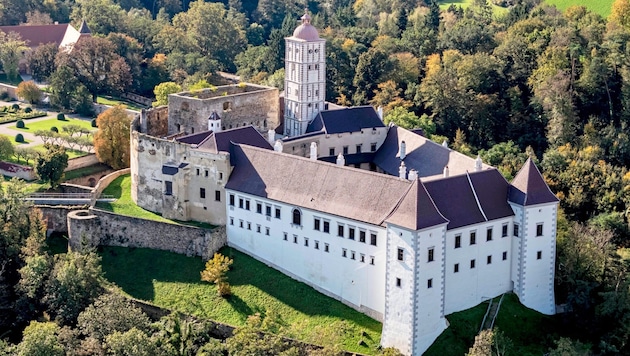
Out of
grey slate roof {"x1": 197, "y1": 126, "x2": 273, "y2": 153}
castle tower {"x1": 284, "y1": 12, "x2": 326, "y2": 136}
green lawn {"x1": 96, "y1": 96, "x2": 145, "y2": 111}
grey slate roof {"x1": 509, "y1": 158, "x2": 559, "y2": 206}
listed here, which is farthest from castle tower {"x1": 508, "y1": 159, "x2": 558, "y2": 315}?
green lawn {"x1": 96, "y1": 96, "x2": 145, "y2": 111}

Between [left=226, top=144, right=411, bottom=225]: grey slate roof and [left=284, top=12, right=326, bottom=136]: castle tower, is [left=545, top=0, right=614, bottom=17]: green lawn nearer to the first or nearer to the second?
[left=284, top=12, right=326, bottom=136]: castle tower

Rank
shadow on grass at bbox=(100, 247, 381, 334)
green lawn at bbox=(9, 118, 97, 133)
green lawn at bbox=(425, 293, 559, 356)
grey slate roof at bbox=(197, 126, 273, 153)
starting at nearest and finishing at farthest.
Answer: green lawn at bbox=(425, 293, 559, 356) → shadow on grass at bbox=(100, 247, 381, 334) → grey slate roof at bbox=(197, 126, 273, 153) → green lawn at bbox=(9, 118, 97, 133)

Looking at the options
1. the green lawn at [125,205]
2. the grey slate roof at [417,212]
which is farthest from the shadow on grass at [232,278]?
the grey slate roof at [417,212]

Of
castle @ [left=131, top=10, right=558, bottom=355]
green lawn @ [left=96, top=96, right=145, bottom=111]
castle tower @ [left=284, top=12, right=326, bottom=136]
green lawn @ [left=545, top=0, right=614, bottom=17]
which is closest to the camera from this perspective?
castle @ [left=131, top=10, right=558, bottom=355]

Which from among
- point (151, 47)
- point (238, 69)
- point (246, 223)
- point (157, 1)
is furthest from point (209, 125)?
point (157, 1)

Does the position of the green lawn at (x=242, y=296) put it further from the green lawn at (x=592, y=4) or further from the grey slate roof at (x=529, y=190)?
the green lawn at (x=592, y=4)

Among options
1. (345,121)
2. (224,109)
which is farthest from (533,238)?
(224,109)

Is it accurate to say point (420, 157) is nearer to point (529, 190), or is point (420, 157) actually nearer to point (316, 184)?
point (316, 184)
